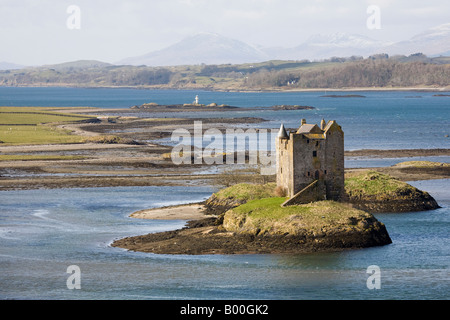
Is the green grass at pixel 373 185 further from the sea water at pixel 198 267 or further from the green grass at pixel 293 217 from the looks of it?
the green grass at pixel 293 217

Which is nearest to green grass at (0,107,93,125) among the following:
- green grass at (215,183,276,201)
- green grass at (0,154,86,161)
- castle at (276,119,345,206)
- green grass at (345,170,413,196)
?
green grass at (0,154,86,161)

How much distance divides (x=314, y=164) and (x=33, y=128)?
103244 millimetres

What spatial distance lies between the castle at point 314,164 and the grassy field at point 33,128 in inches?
2934

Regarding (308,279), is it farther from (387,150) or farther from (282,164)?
(387,150)

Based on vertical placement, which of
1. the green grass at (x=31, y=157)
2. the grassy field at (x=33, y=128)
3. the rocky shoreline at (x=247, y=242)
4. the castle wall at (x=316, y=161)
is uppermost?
the castle wall at (x=316, y=161)

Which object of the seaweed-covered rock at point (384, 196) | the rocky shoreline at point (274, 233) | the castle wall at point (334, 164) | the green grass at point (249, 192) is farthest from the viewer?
the seaweed-covered rock at point (384, 196)

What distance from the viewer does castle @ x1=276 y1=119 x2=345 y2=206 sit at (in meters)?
55.2

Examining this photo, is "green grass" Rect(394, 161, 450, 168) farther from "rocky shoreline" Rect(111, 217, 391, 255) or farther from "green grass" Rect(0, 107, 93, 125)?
"green grass" Rect(0, 107, 93, 125)

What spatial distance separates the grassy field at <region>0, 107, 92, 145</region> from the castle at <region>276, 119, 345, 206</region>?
7451 cm

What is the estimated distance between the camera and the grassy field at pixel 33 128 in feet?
414

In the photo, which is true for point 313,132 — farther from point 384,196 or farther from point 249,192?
point 384,196

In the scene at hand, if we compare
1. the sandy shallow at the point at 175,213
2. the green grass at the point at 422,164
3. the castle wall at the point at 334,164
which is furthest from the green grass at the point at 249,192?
the green grass at the point at 422,164

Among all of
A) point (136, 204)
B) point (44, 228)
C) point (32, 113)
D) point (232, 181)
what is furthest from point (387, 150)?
point (32, 113)

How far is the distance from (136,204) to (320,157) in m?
20.4
